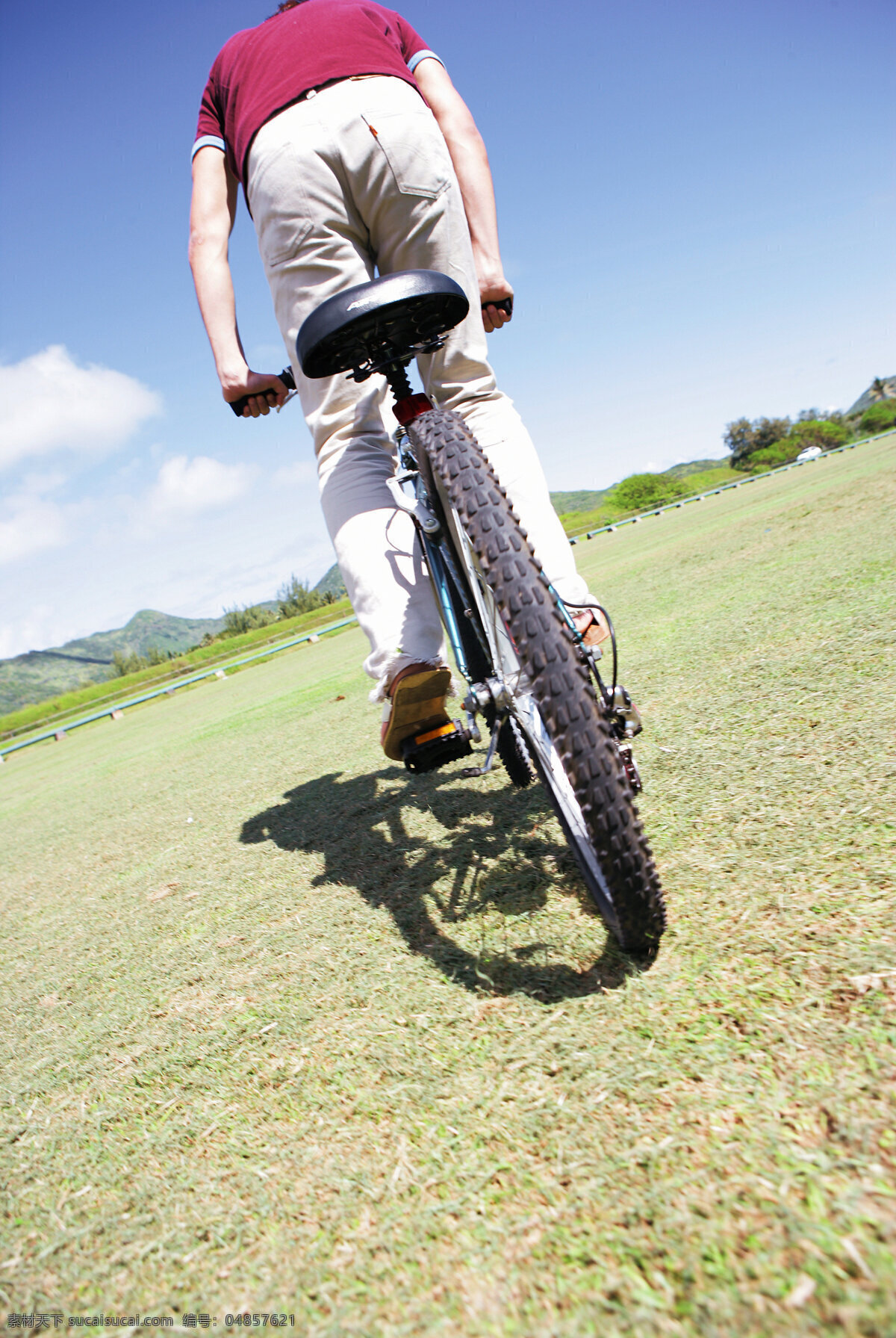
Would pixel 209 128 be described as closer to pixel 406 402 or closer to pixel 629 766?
pixel 406 402

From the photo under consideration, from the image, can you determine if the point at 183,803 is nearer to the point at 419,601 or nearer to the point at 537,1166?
the point at 419,601

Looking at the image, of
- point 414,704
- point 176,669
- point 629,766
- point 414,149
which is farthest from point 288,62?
point 176,669

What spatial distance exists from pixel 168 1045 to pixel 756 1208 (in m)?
1.22

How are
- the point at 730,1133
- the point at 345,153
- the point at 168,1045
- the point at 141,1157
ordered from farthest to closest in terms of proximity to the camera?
the point at 345,153 < the point at 168,1045 < the point at 141,1157 < the point at 730,1133

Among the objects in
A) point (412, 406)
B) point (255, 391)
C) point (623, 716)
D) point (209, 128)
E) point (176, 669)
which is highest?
point (209, 128)

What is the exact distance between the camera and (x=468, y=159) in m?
1.98

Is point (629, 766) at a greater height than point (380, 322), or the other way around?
point (380, 322)

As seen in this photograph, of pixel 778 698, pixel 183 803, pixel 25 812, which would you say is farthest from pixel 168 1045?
pixel 25 812

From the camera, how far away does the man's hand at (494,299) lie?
2084 millimetres

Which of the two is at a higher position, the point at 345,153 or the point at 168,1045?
the point at 345,153

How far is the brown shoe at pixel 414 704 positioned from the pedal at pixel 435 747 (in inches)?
0.5

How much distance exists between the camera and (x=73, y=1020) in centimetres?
182

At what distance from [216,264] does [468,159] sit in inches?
30.1

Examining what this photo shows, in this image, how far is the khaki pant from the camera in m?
1.70
